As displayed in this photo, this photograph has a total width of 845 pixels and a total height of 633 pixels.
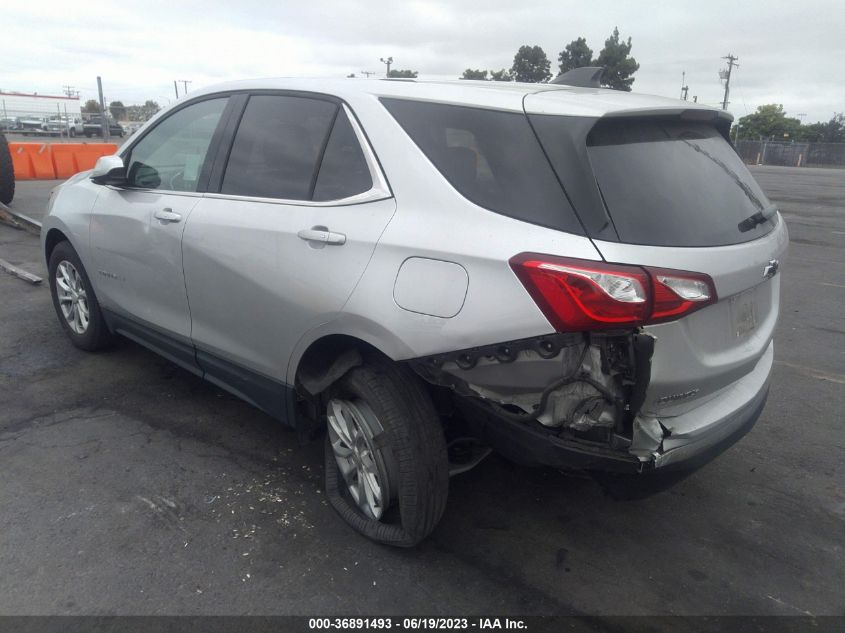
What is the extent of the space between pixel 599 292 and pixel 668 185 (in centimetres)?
63

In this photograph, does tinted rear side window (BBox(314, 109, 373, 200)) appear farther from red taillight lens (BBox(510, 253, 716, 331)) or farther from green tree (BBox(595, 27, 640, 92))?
green tree (BBox(595, 27, 640, 92))

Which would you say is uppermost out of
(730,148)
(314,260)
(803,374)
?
(730,148)

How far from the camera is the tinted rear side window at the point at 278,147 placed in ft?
9.76

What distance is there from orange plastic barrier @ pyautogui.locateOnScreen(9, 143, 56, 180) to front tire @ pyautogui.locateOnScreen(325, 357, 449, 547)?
52.5ft

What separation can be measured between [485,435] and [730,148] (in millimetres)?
1717

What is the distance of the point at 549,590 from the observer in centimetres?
260

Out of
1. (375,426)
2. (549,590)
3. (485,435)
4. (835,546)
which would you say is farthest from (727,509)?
(375,426)

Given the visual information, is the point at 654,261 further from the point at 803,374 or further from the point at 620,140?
the point at 803,374

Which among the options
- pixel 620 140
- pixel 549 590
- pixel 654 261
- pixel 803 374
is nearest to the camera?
pixel 654 261

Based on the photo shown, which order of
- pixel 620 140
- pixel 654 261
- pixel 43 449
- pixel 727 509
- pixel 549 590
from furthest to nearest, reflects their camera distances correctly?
pixel 43 449 → pixel 727 509 → pixel 549 590 → pixel 620 140 → pixel 654 261

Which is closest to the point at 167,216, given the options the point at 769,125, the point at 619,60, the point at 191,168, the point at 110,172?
the point at 191,168

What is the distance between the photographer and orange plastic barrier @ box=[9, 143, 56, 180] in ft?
51.6

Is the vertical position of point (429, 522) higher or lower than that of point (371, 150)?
lower

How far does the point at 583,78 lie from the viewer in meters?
3.27
